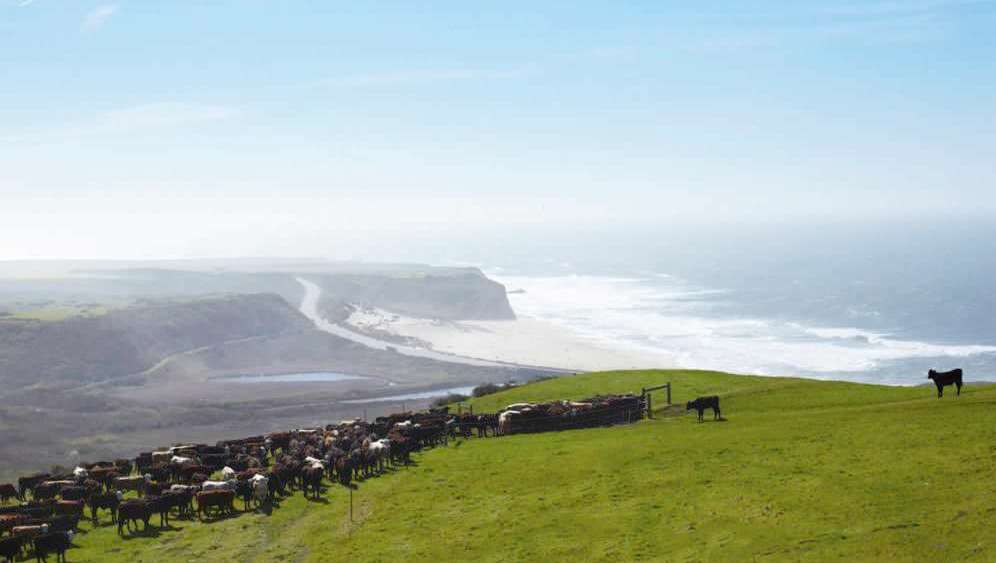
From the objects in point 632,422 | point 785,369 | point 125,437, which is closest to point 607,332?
point 785,369

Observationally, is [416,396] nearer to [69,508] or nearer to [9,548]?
[69,508]

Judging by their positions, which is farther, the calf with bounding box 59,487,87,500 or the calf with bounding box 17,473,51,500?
the calf with bounding box 17,473,51,500

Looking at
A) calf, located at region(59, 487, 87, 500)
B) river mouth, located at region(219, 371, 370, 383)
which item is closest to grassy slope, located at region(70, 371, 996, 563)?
calf, located at region(59, 487, 87, 500)

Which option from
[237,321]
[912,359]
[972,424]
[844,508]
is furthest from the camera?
[237,321]

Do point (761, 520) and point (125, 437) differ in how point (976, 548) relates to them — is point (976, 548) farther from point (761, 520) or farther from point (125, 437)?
point (125, 437)

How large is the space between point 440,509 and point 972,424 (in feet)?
64.7

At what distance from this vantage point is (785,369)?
122 meters

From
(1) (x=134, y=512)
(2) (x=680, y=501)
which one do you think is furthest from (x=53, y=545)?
(2) (x=680, y=501)

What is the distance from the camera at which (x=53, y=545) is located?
28203 millimetres

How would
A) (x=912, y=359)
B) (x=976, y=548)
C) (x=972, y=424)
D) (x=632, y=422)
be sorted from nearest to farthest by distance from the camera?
1. (x=976, y=548)
2. (x=972, y=424)
3. (x=632, y=422)
4. (x=912, y=359)

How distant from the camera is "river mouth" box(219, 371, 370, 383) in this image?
126312 mm

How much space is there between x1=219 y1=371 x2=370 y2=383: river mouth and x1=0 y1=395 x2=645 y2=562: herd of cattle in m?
73.5

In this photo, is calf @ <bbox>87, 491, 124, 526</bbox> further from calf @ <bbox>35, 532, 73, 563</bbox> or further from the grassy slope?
calf @ <bbox>35, 532, 73, 563</bbox>

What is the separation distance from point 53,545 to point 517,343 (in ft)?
445
